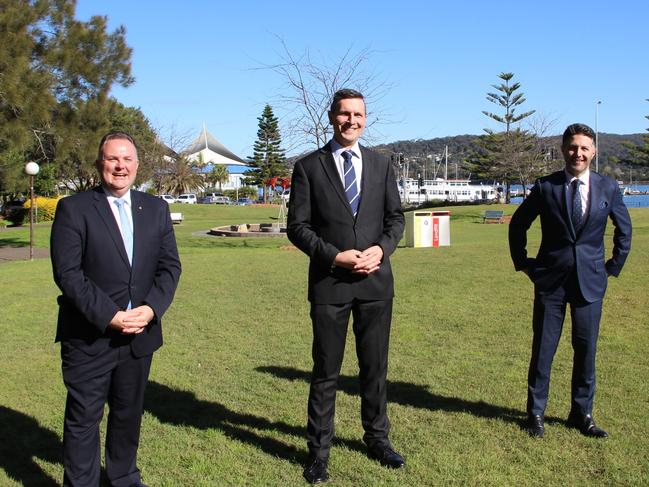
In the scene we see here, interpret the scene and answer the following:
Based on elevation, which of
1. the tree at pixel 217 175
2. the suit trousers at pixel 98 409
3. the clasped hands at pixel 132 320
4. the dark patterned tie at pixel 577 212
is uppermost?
the tree at pixel 217 175

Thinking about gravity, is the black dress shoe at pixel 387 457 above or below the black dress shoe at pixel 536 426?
below

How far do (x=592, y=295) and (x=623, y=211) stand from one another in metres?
0.59

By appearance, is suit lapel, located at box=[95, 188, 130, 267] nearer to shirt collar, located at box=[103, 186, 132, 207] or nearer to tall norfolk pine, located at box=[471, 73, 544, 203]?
shirt collar, located at box=[103, 186, 132, 207]

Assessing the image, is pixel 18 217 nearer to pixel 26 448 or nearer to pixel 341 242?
pixel 26 448

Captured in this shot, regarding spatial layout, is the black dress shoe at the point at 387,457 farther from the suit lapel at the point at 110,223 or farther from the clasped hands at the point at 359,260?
the suit lapel at the point at 110,223

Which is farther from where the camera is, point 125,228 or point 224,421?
point 224,421

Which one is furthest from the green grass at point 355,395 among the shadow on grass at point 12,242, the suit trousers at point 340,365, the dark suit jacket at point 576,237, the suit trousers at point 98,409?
the shadow on grass at point 12,242

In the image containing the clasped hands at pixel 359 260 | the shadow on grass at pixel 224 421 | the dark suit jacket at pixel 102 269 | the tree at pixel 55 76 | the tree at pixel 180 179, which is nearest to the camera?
the dark suit jacket at pixel 102 269

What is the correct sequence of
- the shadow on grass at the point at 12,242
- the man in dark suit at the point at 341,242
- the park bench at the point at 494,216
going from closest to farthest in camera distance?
the man in dark suit at the point at 341,242 → the shadow on grass at the point at 12,242 → the park bench at the point at 494,216

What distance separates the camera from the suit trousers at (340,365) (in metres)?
3.86

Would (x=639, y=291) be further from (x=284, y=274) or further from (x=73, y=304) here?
(x=73, y=304)

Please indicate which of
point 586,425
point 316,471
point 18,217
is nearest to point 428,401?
point 586,425

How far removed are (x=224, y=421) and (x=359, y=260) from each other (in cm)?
185

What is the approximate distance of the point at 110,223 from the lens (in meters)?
3.34
